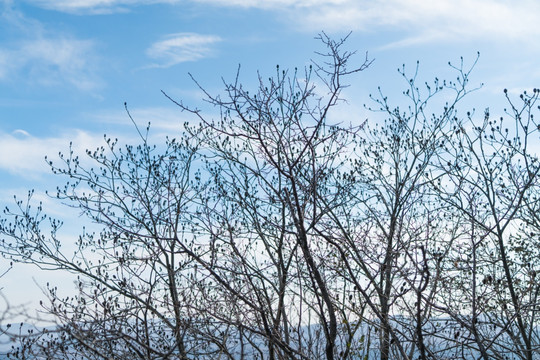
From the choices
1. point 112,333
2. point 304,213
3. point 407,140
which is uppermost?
point 407,140

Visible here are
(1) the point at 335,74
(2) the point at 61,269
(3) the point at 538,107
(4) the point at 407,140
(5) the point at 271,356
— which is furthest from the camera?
(4) the point at 407,140

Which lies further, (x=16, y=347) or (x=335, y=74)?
(x=16, y=347)

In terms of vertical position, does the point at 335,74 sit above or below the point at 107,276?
below

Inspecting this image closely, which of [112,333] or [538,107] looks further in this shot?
[538,107]

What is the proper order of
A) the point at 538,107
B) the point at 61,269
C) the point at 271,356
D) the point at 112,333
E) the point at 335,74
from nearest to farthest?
the point at 112,333 < the point at 335,74 < the point at 271,356 < the point at 538,107 < the point at 61,269

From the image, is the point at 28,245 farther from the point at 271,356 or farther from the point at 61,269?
the point at 271,356

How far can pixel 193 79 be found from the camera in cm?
407

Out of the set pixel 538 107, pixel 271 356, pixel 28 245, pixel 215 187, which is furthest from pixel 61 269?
pixel 538 107

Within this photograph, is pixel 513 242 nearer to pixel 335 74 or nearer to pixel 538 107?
pixel 538 107

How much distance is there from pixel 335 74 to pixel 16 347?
28.0 feet

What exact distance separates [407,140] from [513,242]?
3303 mm

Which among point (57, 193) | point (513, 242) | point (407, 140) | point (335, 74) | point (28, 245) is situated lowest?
point (335, 74)

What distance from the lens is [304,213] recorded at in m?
3.51

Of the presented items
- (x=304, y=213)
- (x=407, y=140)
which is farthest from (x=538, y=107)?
(x=304, y=213)
